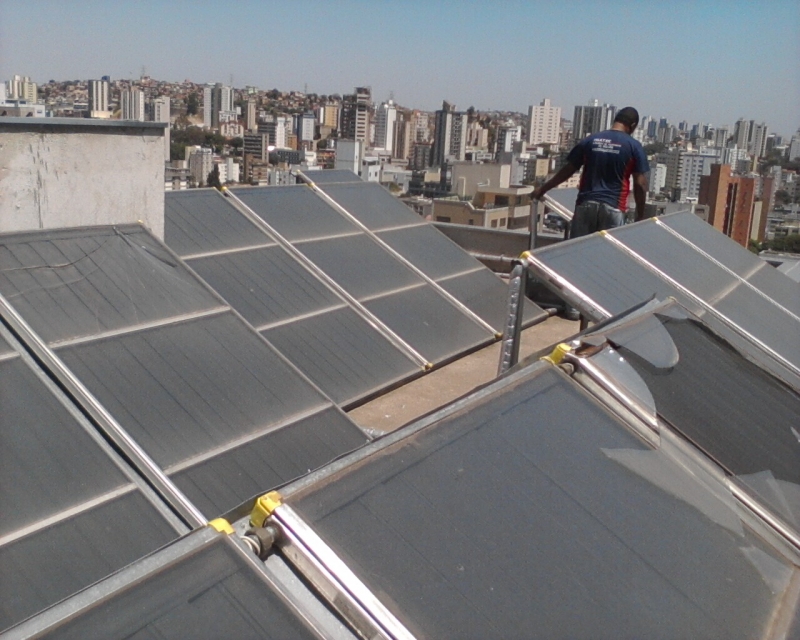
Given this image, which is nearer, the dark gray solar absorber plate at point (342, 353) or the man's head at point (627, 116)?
the dark gray solar absorber plate at point (342, 353)

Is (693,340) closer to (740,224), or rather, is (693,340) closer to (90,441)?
(90,441)

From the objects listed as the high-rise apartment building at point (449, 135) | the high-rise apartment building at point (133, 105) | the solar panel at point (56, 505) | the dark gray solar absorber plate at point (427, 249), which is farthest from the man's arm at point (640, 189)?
the high-rise apartment building at point (449, 135)

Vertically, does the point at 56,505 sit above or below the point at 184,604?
below

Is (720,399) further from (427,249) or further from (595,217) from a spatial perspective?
(427,249)

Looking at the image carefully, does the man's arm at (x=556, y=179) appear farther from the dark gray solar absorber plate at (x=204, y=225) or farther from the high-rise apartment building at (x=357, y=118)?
the high-rise apartment building at (x=357, y=118)

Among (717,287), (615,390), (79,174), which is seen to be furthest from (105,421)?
(717,287)

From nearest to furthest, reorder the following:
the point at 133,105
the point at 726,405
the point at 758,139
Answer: the point at 726,405 → the point at 133,105 → the point at 758,139
